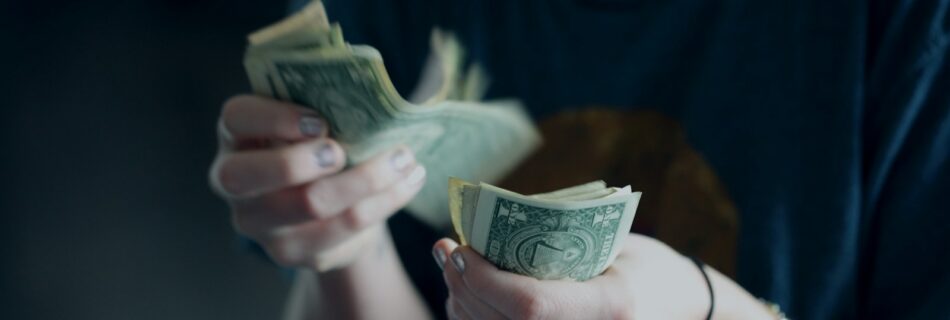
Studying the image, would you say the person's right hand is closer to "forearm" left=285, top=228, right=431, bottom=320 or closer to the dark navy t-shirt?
"forearm" left=285, top=228, right=431, bottom=320

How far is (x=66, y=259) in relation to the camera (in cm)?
161

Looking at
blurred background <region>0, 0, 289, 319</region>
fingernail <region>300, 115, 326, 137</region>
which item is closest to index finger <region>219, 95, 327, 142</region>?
fingernail <region>300, 115, 326, 137</region>

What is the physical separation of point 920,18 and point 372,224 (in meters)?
0.47

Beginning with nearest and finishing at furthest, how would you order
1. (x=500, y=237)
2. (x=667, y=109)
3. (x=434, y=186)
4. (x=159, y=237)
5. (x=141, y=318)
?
(x=500, y=237) → (x=434, y=186) → (x=667, y=109) → (x=141, y=318) → (x=159, y=237)

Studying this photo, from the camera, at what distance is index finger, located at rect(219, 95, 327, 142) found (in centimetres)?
52

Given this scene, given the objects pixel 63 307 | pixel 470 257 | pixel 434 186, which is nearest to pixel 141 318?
pixel 63 307

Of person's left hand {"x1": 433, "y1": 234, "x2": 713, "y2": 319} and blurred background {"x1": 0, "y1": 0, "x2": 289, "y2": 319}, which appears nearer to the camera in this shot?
person's left hand {"x1": 433, "y1": 234, "x2": 713, "y2": 319}

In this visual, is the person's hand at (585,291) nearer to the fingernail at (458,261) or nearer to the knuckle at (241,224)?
the fingernail at (458,261)

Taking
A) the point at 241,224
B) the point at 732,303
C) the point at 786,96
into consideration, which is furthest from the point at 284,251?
the point at 786,96

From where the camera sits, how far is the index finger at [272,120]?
52cm

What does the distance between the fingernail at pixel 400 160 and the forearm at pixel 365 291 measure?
0.14 meters

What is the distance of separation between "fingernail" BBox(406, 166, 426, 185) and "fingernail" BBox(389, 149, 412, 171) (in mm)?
12

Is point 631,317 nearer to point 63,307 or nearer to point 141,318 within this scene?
point 141,318

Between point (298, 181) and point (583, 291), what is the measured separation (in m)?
0.21
